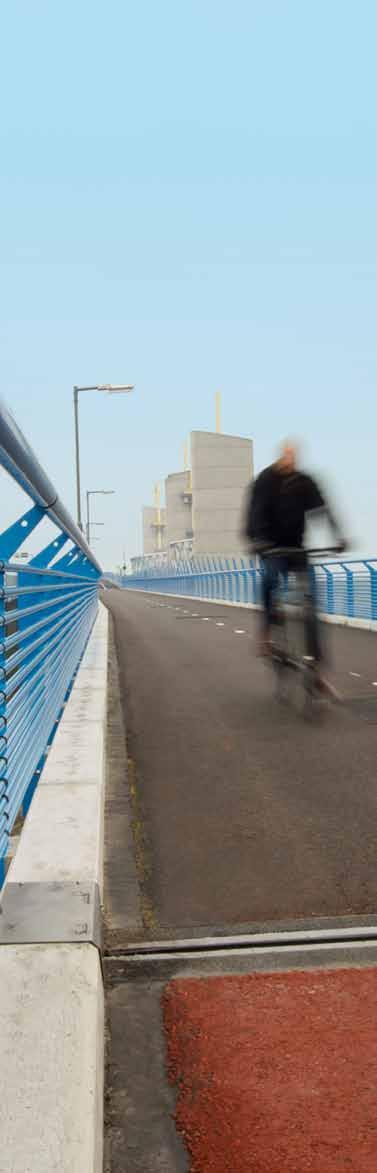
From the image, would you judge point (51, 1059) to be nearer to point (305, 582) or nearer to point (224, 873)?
point (224, 873)

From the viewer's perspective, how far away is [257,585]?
3005 cm

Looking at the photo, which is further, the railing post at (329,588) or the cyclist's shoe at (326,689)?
the railing post at (329,588)

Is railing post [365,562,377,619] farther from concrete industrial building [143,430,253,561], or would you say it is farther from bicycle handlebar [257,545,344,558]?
concrete industrial building [143,430,253,561]

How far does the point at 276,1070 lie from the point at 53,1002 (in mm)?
581

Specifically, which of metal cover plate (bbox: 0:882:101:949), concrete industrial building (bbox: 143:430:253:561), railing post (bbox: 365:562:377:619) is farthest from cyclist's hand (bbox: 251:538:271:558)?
concrete industrial building (bbox: 143:430:253:561)

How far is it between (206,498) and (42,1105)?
8696 centimetres

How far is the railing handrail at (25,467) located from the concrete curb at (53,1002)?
50.5 inches

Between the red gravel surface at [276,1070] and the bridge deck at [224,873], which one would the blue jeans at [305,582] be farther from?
the red gravel surface at [276,1070]

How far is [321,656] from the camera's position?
8117mm

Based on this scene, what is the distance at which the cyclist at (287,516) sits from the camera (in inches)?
316

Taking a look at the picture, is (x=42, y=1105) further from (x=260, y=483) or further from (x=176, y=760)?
(x=260, y=483)

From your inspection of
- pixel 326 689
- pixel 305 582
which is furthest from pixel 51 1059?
pixel 305 582

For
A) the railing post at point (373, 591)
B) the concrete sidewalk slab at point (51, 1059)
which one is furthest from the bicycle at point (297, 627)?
the railing post at point (373, 591)

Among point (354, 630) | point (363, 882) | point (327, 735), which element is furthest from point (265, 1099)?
point (354, 630)
